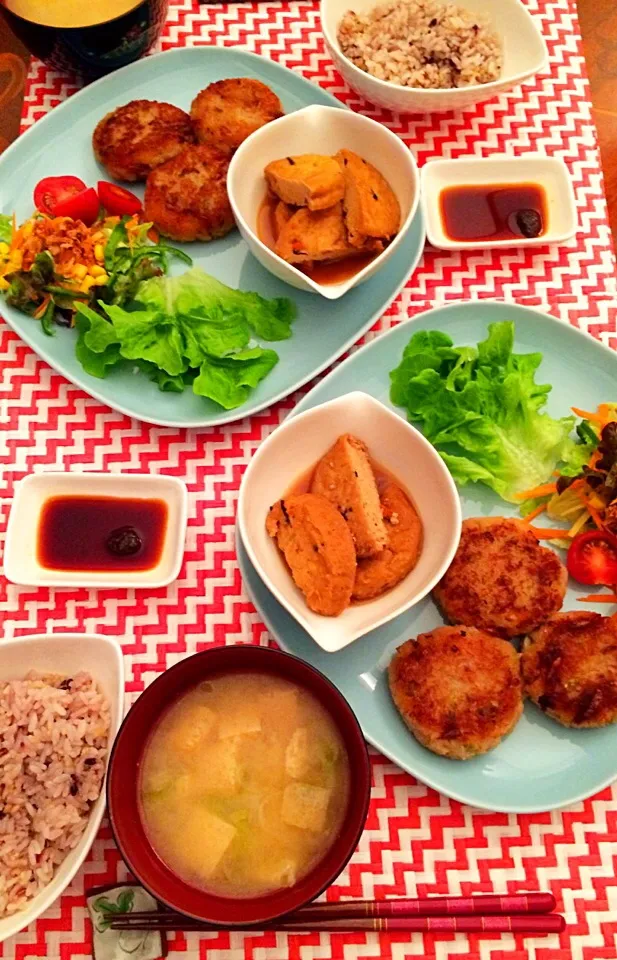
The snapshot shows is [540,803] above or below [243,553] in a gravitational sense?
below

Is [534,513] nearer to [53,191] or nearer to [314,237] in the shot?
[314,237]

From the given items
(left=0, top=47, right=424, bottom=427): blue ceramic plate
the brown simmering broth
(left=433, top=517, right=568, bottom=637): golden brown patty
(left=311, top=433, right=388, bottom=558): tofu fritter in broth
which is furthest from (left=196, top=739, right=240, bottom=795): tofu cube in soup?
the brown simmering broth

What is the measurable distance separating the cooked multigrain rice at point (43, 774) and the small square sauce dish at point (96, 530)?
35 centimetres

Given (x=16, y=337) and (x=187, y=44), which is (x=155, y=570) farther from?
(x=187, y=44)

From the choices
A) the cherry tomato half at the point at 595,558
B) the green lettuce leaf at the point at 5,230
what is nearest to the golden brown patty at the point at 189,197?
the green lettuce leaf at the point at 5,230

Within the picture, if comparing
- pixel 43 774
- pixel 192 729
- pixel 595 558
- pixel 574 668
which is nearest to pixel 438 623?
pixel 574 668

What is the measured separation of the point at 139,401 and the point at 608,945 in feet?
6.42

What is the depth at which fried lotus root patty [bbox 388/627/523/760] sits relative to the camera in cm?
200

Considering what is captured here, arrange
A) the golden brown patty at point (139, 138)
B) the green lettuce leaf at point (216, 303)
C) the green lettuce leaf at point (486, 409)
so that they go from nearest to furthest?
the green lettuce leaf at point (486, 409), the green lettuce leaf at point (216, 303), the golden brown patty at point (139, 138)

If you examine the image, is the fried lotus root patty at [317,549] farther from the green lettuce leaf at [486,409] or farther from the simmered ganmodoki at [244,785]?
the green lettuce leaf at [486,409]

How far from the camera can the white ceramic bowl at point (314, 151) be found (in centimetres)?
235

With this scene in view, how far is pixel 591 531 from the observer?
7.32 feet

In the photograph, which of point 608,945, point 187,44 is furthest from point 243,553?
point 187,44

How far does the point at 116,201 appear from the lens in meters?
2.55
